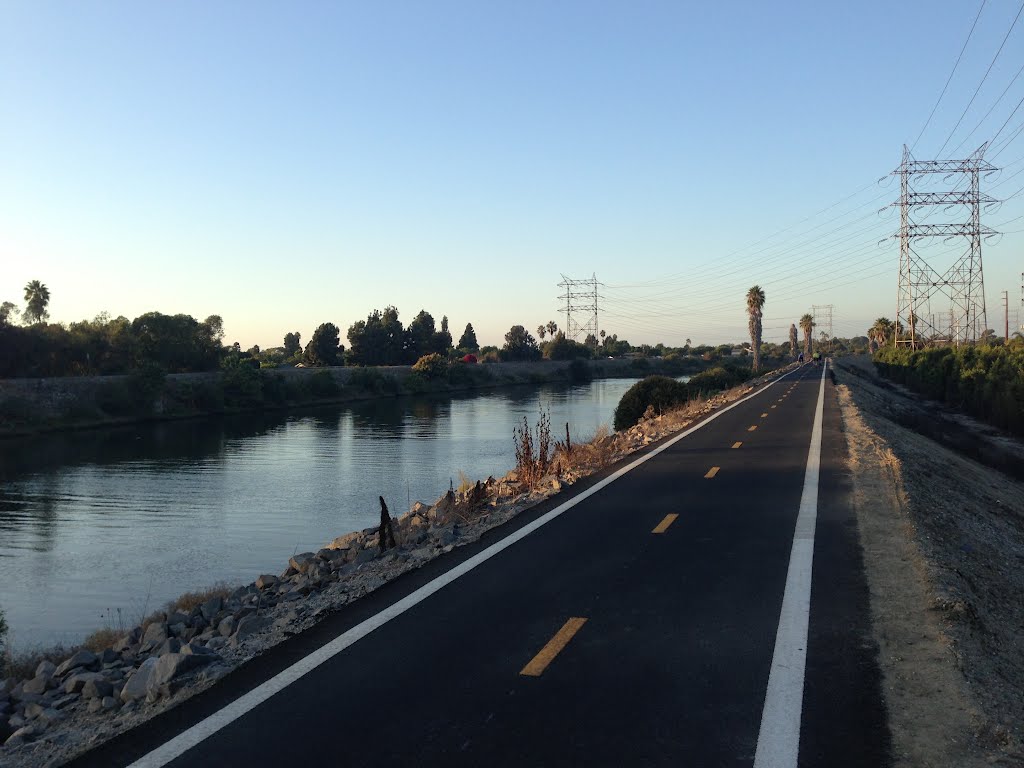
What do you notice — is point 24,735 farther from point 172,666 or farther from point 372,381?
point 372,381

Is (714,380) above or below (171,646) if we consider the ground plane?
above

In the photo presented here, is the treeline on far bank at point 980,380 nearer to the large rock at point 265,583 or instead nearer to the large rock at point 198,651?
the large rock at point 265,583

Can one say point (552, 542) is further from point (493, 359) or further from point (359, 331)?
point (493, 359)

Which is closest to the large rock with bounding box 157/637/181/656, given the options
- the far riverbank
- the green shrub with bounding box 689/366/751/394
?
the green shrub with bounding box 689/366/751/394

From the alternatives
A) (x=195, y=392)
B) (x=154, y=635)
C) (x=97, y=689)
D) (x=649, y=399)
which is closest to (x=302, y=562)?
(x=154, y=635)

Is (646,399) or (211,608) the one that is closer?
(211,608)

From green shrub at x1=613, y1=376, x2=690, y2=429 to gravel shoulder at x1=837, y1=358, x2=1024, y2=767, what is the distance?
21.2m

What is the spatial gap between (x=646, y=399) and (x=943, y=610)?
3329cm

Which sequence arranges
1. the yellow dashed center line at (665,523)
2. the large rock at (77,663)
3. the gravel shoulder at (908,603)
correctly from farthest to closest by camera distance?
the yellow dashed center line at (665,523)
the large rock at (77,663)
the gravel shoulder at (908,603)

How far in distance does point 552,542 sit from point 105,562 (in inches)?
596

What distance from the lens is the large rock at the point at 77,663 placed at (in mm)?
7938

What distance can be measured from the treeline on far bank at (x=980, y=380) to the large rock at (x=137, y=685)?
4130 cm

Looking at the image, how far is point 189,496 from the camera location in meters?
31.1

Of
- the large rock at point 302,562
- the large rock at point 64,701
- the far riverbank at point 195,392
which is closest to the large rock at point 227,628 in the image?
the large rock at point 64,701
